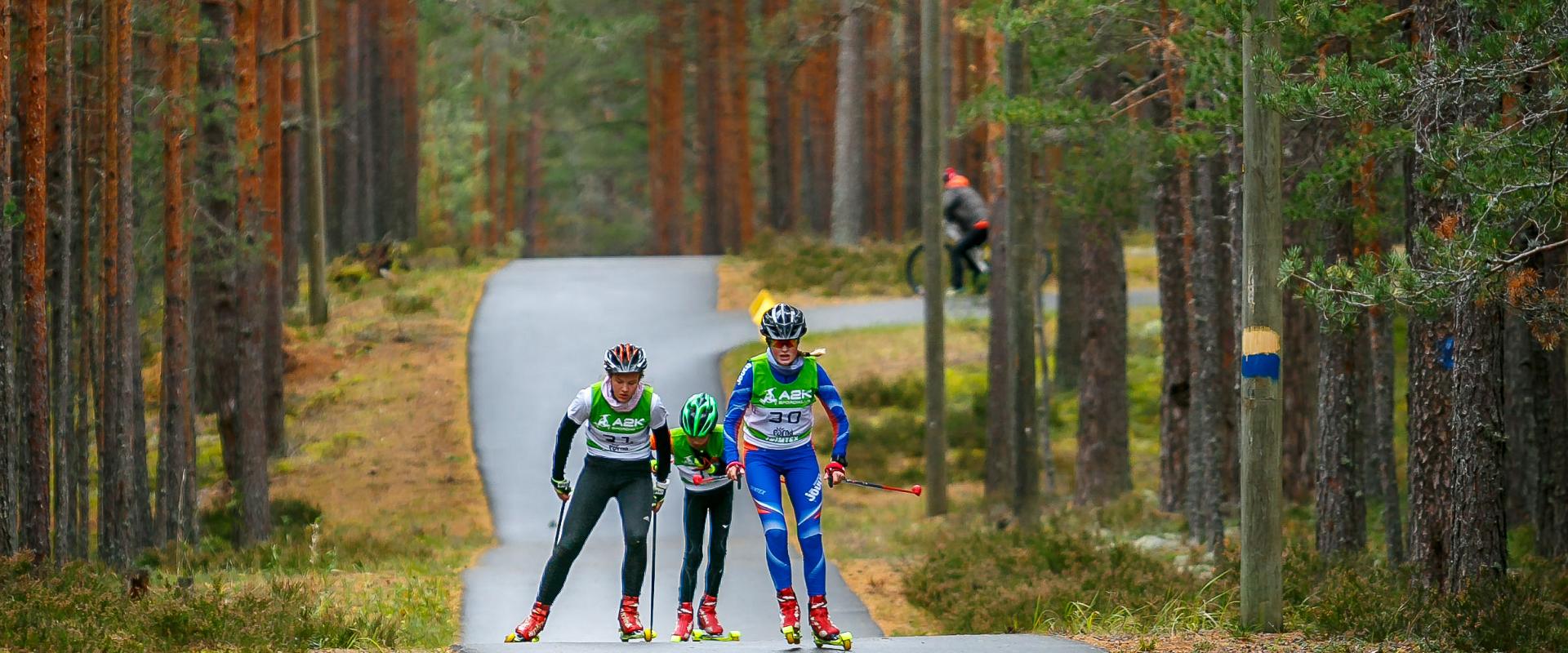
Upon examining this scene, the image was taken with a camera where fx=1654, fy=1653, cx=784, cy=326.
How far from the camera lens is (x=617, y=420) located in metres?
10.4

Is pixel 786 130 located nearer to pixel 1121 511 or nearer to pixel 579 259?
pixel 579 259

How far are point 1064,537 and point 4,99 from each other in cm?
991

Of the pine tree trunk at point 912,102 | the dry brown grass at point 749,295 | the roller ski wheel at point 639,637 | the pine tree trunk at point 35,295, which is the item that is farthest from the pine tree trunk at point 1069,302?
the pine tree trunk at point 35,295

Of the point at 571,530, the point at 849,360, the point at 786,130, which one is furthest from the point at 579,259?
the point at 571,530

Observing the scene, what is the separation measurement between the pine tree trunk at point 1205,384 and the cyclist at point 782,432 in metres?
6.01

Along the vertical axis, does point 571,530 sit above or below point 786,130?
below

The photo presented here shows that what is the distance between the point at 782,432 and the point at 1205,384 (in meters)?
Result: 6.77

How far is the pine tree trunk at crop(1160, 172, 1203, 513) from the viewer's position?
1892 centimetres

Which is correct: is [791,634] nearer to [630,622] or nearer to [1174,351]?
[630,622]

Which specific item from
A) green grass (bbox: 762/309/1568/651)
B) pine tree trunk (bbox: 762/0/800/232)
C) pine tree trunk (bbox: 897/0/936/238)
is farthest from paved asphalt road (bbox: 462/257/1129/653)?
pine tree trunk (bbox: 762/0/800/232)

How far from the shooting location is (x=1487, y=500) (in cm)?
1089

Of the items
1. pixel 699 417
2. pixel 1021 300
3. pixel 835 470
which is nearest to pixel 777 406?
pixel 835 470

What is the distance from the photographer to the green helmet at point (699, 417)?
10648mm

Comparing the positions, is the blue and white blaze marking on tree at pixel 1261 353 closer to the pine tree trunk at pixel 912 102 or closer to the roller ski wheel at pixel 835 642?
the roller ski wheel at pixel 835 642
